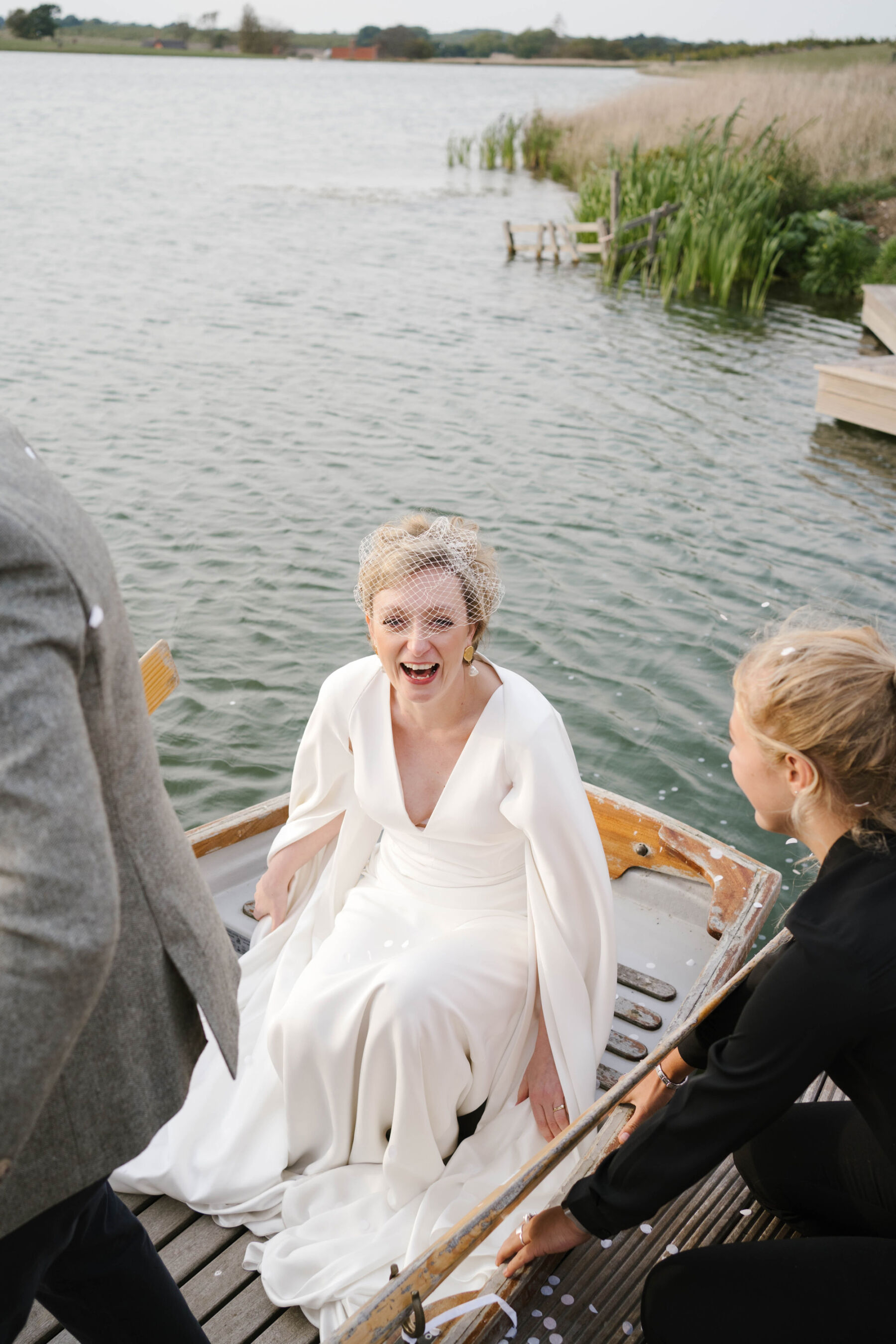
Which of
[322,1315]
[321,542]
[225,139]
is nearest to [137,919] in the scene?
[322,1315]

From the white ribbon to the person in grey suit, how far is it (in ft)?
1.85

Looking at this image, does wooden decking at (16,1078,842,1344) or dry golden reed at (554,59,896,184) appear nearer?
wooden decking at (16,1078,842,1344)

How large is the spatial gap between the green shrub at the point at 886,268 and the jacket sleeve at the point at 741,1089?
17.0m

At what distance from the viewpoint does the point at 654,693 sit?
6672 mm

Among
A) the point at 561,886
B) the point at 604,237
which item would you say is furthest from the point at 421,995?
the point at 604,237

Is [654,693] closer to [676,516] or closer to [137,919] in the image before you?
[676,516]

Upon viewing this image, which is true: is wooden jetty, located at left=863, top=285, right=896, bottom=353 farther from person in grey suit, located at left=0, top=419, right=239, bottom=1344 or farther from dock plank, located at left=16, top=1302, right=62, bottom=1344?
person in grey suit, located at left=0, top=419, right=239, bottom=1344

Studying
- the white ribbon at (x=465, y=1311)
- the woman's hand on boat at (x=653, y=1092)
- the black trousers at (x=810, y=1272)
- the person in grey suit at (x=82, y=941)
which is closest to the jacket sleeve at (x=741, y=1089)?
the black trousers at (x=810, y=1272)

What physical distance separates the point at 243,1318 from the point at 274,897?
3.82ft

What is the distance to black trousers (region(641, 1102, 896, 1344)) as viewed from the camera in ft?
6.22

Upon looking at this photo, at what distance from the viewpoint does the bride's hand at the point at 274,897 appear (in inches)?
126

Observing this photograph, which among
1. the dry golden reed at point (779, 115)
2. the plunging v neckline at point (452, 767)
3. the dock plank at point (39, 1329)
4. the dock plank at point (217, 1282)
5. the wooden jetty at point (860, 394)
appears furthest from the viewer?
the dry golden reed at point (779, 115)

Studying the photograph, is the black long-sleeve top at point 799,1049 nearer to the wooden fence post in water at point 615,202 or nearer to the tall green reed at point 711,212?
the tall green reed at point 711,212

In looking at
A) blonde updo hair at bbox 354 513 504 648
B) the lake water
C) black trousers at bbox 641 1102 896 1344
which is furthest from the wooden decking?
the lake water
